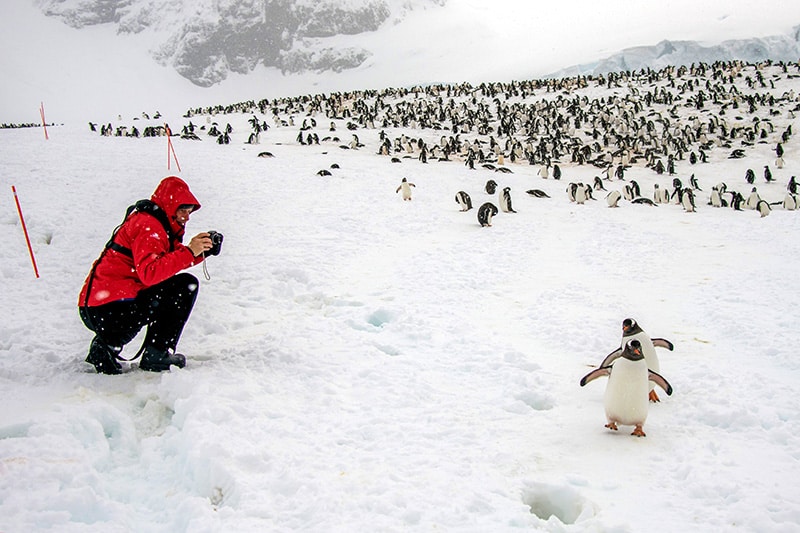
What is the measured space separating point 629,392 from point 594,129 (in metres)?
23.6

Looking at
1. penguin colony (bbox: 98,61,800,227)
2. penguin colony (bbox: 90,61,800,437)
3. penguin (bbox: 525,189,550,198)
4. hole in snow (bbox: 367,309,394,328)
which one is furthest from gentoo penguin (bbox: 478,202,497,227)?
hole in snow (bbox: 367,309,394,328)

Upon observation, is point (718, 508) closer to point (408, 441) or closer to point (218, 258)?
point (408, 441)

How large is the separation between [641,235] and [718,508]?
8413mm

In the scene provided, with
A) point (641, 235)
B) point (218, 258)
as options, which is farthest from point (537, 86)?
point (218, 258)

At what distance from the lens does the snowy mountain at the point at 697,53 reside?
141 feet

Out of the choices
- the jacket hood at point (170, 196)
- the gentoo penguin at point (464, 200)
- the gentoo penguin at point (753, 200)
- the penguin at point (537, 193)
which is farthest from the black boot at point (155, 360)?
the gentoo penguin at point (753, 200)

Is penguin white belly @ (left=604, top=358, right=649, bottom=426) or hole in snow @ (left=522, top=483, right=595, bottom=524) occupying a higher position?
penguin white belly @ (left=604, top=358, right=649, bottom=426)

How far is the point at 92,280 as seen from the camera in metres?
3.53

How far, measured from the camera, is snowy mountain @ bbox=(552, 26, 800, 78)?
42.8m

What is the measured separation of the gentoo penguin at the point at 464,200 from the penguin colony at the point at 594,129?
11.6 ft

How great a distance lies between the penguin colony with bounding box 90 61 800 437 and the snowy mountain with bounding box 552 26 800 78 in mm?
12780

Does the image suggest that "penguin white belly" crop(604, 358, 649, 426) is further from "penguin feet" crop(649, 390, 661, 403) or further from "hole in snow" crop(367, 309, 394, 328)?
"hole in snow" crop(367, 309, 394, 328)

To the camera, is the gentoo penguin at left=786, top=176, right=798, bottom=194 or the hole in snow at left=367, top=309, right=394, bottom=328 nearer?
the hole in snow at left=367, top=309, right=394, bottom=328

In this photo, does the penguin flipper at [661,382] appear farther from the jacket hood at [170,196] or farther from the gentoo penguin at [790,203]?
the gentoo penguin at [790,203]
